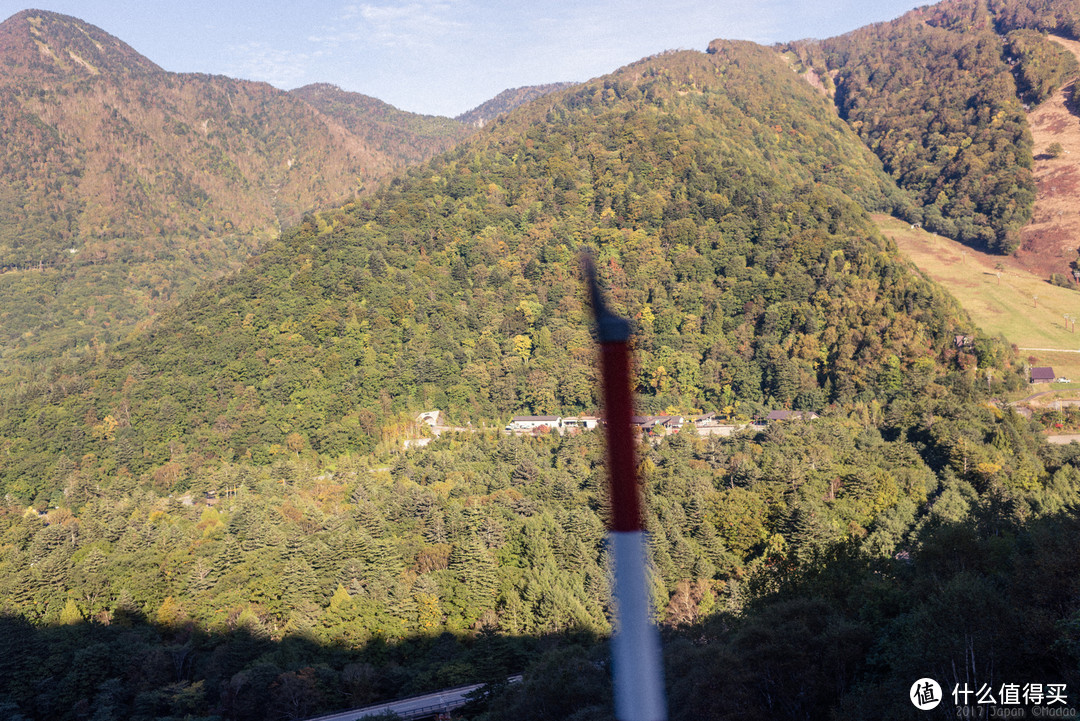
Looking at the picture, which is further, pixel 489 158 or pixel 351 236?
pixel 489 158

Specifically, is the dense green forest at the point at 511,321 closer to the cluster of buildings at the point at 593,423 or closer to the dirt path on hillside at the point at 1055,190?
the cluster of buildings at the point at 593,423

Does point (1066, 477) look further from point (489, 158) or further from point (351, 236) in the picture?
point (489, 158)

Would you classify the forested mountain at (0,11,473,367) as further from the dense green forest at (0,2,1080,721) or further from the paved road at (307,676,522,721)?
the paved road at (307,676,522,721)

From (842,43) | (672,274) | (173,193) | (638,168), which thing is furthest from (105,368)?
(842,43)

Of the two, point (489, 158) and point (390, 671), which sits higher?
point (489, 158)

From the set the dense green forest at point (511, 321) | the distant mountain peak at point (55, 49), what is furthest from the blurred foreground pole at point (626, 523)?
the distant mountain peak at point (55, 49)

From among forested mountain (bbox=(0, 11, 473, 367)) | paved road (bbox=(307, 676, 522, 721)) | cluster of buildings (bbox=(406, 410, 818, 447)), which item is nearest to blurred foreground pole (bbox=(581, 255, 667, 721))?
paved road (bbox=(307, 676, 522, 721))

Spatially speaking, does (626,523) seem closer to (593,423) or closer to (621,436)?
(621,436)
